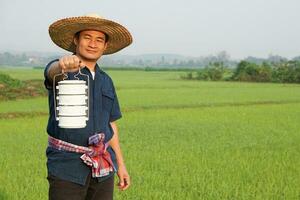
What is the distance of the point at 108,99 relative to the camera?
8.78ft

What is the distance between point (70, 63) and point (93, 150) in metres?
0.54

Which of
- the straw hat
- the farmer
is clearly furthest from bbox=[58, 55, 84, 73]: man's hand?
the straw hat

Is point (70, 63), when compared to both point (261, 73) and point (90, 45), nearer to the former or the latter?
point (90, 45)

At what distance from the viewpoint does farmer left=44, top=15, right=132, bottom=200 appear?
2.47 metres

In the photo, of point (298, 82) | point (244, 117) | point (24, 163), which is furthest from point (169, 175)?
point (298, 82)

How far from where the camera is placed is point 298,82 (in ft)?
130

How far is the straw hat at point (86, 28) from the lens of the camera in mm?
2441

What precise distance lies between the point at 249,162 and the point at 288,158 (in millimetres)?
725

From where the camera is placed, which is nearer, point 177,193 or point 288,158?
point 177,193

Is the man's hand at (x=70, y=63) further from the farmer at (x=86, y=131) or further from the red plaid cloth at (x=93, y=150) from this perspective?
the red plaid cloth at (x=93, y=150)

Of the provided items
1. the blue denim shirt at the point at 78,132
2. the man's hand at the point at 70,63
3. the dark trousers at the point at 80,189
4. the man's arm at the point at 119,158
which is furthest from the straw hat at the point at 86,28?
the dark trousers at the point at 80,189

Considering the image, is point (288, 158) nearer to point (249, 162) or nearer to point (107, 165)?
point (249, 162)

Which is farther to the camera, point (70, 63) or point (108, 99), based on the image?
point (108, 99)

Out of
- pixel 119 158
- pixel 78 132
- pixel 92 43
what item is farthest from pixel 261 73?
A: pixel 78 132
